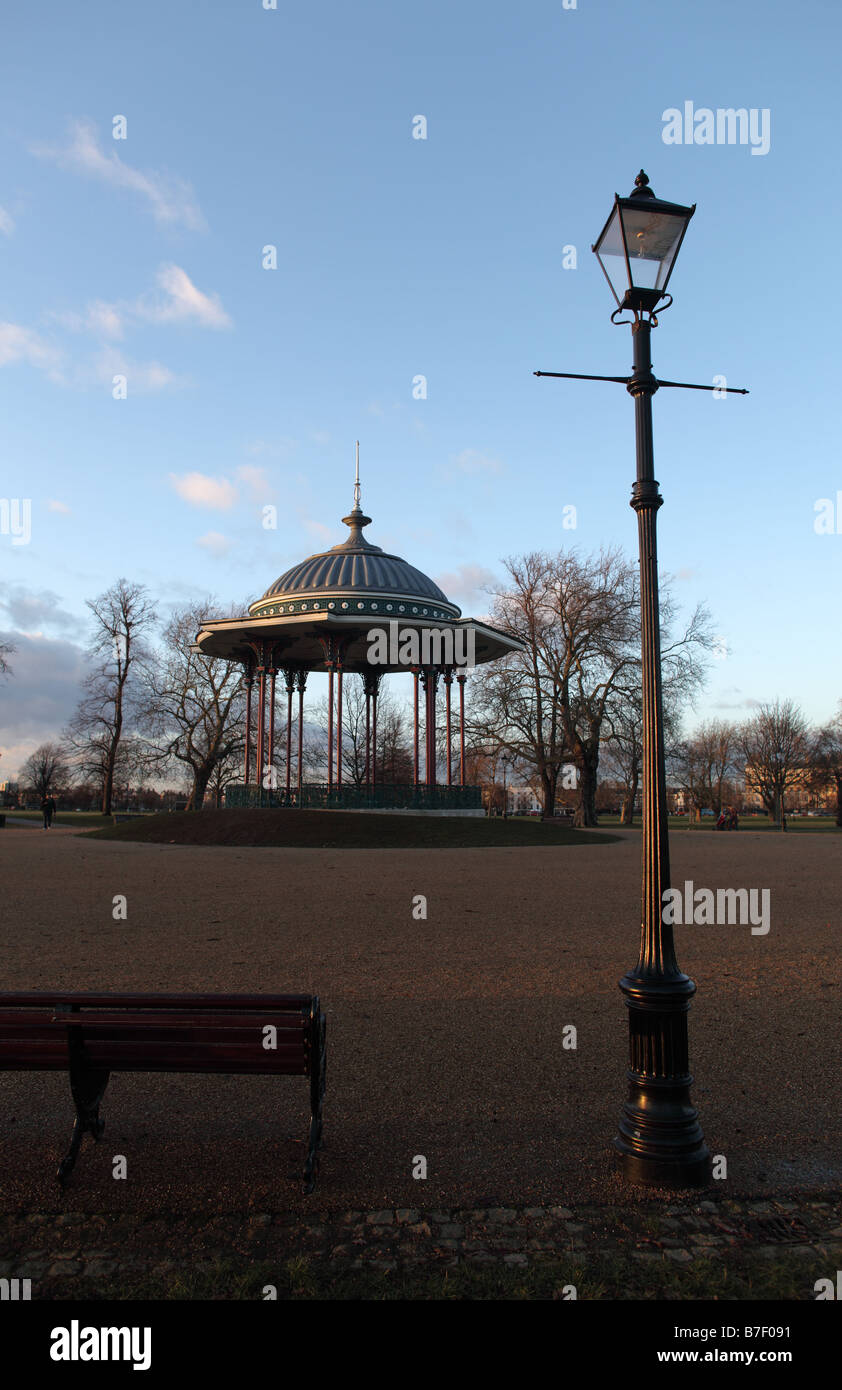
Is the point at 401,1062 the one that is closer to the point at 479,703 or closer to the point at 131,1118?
the point at 131,1118

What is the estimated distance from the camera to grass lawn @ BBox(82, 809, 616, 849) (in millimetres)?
27469

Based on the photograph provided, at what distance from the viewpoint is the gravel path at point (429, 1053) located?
14.0 ft

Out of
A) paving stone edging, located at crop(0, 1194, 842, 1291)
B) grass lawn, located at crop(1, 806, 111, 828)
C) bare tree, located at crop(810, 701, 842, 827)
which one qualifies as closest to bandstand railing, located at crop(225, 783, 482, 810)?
grass lawn, located at crop(1, 806, 111, 828)

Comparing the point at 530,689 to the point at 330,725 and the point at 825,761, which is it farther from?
the point at 825,761

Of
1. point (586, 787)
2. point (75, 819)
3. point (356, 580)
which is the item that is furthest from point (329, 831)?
point (75, 819)

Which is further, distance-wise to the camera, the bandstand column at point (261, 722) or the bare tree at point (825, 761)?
the bare tree at point (825, 761)

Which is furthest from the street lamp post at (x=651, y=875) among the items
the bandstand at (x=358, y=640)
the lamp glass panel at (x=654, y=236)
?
the bandstand at (x=358, y=640)

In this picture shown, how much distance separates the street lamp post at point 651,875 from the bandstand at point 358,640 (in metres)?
26.0

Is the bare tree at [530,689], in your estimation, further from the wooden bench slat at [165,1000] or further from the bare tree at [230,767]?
the wooden bench slat at [165,1000]

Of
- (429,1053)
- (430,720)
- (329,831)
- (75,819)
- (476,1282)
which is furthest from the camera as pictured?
(75,819)

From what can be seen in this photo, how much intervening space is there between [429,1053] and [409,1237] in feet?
8.14

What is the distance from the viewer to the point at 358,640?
36.1 m

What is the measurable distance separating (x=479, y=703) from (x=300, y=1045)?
37885mm

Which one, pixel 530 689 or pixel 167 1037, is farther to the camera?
pixel 530 689
